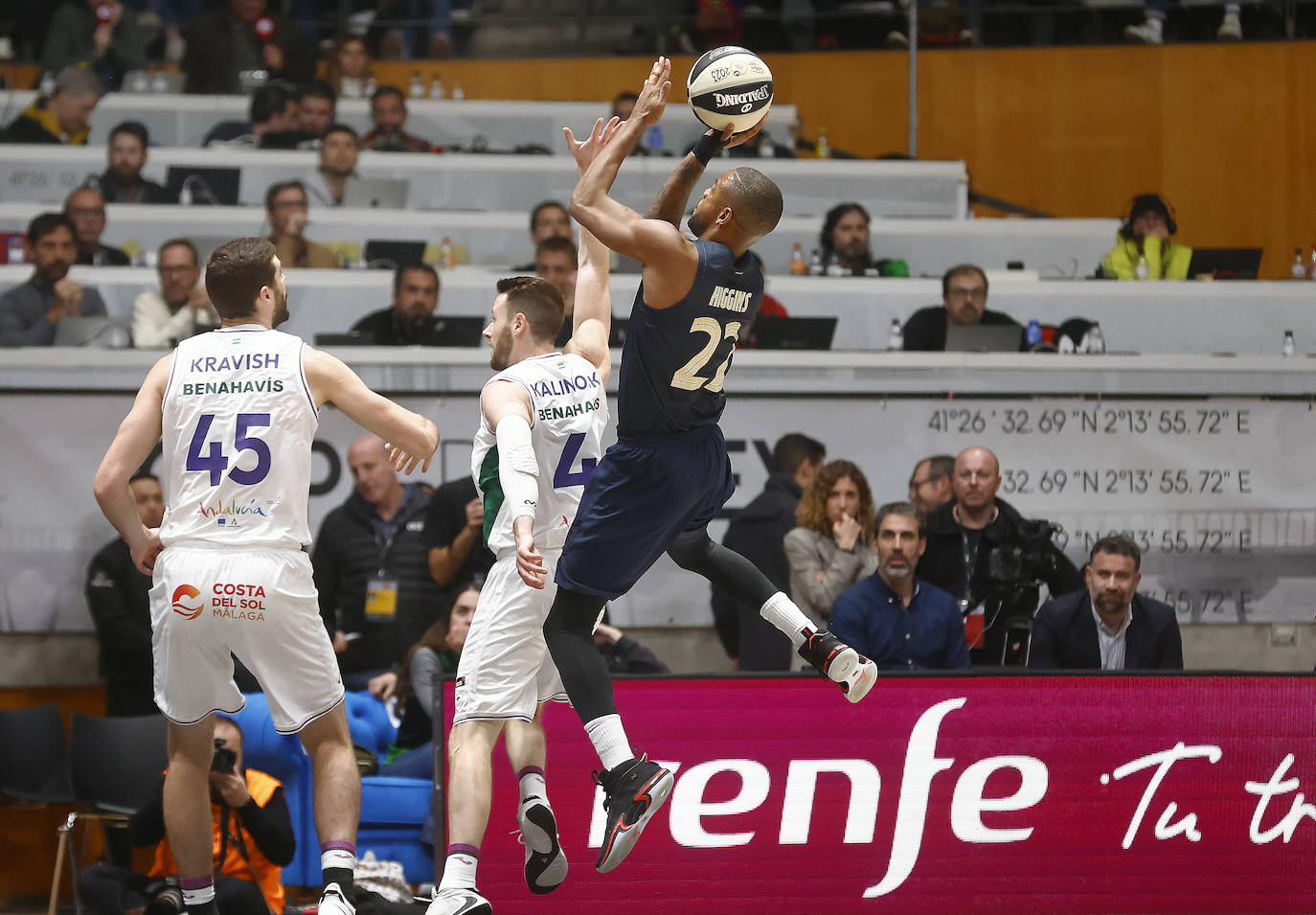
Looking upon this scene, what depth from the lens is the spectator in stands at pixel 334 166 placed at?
11922 mm

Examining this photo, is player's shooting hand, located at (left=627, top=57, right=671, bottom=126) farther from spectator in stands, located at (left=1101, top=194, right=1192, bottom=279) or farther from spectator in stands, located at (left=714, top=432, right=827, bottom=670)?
spectator in stands, located at (left=1101, top=194, right=1192, bottom=279)

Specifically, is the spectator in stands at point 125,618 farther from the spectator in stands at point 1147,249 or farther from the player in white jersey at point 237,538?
the spectator in stands at point 1147,249

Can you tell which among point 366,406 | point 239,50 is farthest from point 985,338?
point 239,50

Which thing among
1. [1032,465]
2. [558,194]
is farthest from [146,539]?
[558,194]

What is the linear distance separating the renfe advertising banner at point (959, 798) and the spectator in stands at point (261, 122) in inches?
314

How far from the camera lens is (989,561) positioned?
7.87m

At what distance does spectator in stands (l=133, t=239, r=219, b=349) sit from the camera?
9.33 metres

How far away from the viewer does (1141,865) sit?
21.8 ft

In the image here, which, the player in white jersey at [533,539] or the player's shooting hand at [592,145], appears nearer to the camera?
the player's shooting hand at [592,145]

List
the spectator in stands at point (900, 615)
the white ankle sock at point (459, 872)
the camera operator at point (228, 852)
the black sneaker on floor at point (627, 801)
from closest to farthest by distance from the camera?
the black sneaker on floor at point (627, 801) < the white ankle sock at point (459, 872) < the camera operator at point (228, 852) < the spectator in stands at point (900, 615)

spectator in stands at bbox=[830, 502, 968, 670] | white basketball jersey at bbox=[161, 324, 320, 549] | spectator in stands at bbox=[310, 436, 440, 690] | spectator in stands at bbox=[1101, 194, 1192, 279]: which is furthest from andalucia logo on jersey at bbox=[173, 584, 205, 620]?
spectator in stands at bbox=[1101, 194, 1192, 279]

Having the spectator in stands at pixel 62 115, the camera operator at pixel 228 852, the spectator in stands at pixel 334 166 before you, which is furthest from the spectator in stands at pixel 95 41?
the camera operator at pixel 228 852

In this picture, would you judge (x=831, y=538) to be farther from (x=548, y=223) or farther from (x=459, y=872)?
(x=548, y=223)

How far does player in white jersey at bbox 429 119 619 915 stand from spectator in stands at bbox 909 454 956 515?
3.30m
